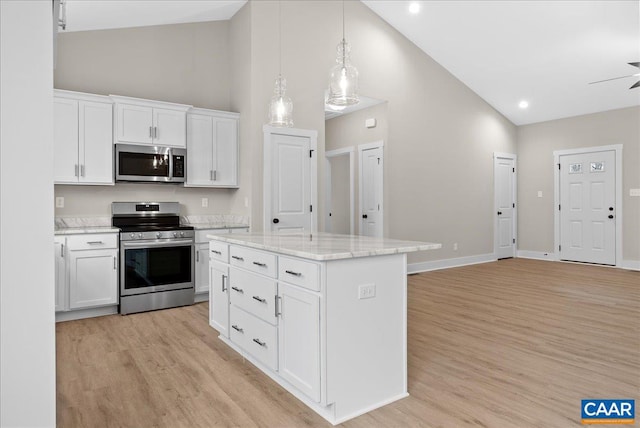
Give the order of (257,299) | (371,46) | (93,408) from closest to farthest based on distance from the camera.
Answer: (93,408) → (257,299) → (371,46)

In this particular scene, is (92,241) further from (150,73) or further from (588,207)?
(588,207)

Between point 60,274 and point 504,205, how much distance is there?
779 cm

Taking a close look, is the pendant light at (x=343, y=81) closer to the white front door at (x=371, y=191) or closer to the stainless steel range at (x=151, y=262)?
the stainless steel range at (x=151, y=262)

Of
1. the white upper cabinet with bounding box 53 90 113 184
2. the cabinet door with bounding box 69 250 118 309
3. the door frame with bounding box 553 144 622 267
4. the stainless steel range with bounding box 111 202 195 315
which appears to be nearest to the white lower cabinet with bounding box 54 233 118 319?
the cabinet door with bounding box 69 250 118 309

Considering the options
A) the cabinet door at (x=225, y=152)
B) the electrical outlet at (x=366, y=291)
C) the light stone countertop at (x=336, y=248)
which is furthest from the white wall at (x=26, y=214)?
the cabinet door at (x=225, y=152)

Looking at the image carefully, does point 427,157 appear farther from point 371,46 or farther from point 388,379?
point 388,379

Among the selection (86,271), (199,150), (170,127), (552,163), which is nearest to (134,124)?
(170,127)

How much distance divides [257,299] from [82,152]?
2.95 meters

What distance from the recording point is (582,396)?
96.6 inches

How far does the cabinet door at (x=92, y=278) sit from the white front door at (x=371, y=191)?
3.98 meters

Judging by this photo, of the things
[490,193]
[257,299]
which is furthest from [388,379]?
[490,193]

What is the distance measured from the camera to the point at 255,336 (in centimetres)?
283

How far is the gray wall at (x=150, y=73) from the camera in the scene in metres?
4.67

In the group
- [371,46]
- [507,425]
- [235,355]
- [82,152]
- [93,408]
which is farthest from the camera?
[371,46]
